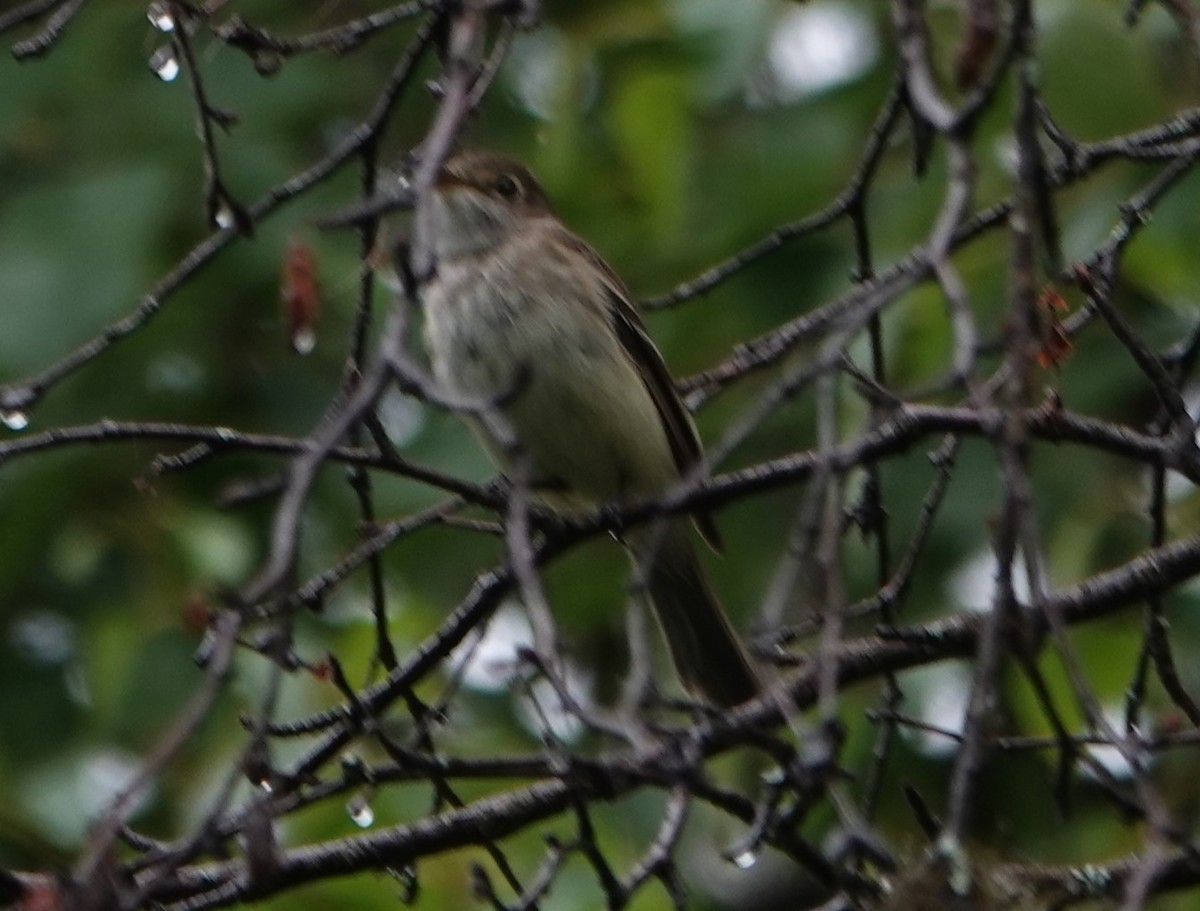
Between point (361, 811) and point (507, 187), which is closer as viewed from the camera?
point (361, 811)

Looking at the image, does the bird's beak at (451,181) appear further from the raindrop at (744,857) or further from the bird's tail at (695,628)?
the raindrop at (744,857)

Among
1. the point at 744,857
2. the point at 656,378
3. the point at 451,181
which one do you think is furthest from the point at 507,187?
the point at 744,857

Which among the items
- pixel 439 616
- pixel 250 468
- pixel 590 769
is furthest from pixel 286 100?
pixel 590 769

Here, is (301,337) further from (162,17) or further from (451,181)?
(451,181)

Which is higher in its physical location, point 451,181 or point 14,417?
point 451,181

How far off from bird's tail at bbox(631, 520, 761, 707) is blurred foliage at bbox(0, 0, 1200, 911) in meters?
0.34

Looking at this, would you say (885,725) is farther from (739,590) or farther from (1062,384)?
(739,590)

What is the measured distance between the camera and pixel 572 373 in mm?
5570

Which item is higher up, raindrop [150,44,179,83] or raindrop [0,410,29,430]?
raindrop [150,44,179,83]

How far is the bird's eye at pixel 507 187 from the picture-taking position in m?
6.24

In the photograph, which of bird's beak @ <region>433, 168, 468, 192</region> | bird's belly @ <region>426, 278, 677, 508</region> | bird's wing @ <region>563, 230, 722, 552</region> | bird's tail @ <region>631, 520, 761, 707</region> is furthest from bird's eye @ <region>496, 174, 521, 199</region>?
bird's tail @ <region>631, 520, 761, 707</region>

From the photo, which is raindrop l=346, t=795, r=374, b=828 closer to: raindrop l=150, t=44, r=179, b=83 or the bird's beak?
raindrop l=150, t=44, r=179, b=83

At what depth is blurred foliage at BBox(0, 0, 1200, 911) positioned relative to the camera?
19.6 feet

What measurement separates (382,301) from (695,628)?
164cm
